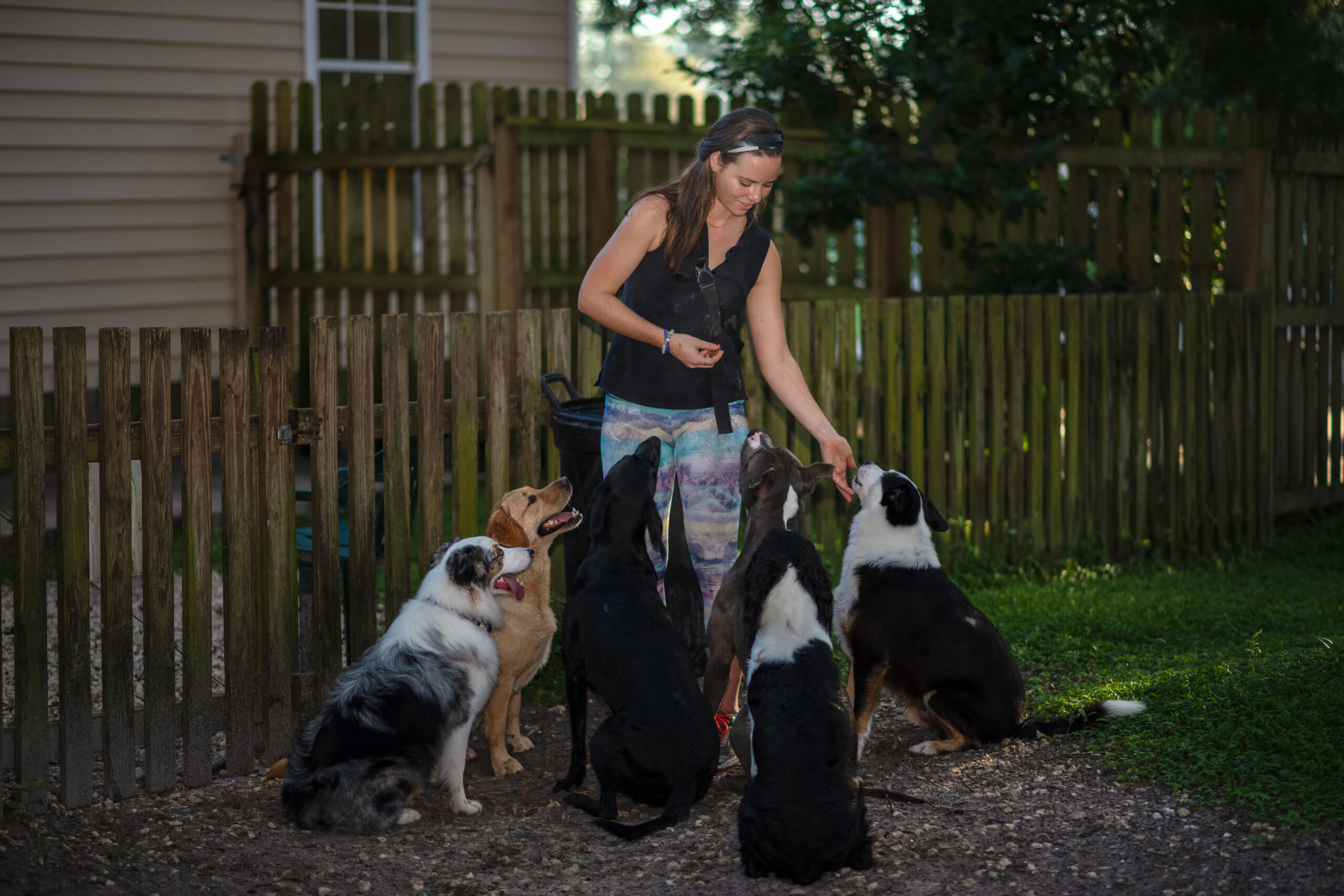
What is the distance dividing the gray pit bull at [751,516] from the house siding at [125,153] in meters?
6.84

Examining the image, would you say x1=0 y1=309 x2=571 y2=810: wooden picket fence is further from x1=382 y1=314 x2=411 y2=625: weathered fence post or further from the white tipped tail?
the white tipped tail

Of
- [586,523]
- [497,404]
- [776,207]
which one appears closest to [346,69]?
[776,207]

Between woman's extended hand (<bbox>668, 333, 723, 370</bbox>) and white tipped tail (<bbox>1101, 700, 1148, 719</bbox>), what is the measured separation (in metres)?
2.02

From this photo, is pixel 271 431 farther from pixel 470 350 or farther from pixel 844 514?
pixel 844 514

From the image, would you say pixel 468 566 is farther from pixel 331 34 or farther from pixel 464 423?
pixel 331 34

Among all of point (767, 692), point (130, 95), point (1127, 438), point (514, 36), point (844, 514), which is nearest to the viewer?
point (767, 692)

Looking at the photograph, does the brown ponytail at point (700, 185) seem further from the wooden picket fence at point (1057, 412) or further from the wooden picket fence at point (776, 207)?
the wooden picket fence at point (776, 207)

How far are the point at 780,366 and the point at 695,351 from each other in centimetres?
63

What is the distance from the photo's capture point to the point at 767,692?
4.11m

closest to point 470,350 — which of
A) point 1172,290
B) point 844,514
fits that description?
point 844,514

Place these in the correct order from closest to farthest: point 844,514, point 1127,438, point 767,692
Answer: point 767,692 → point 844,514 → point 1127,438

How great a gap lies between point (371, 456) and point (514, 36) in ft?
25.1

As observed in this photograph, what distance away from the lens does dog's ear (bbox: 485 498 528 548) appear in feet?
16.8

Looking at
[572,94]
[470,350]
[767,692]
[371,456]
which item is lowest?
[767,692]
